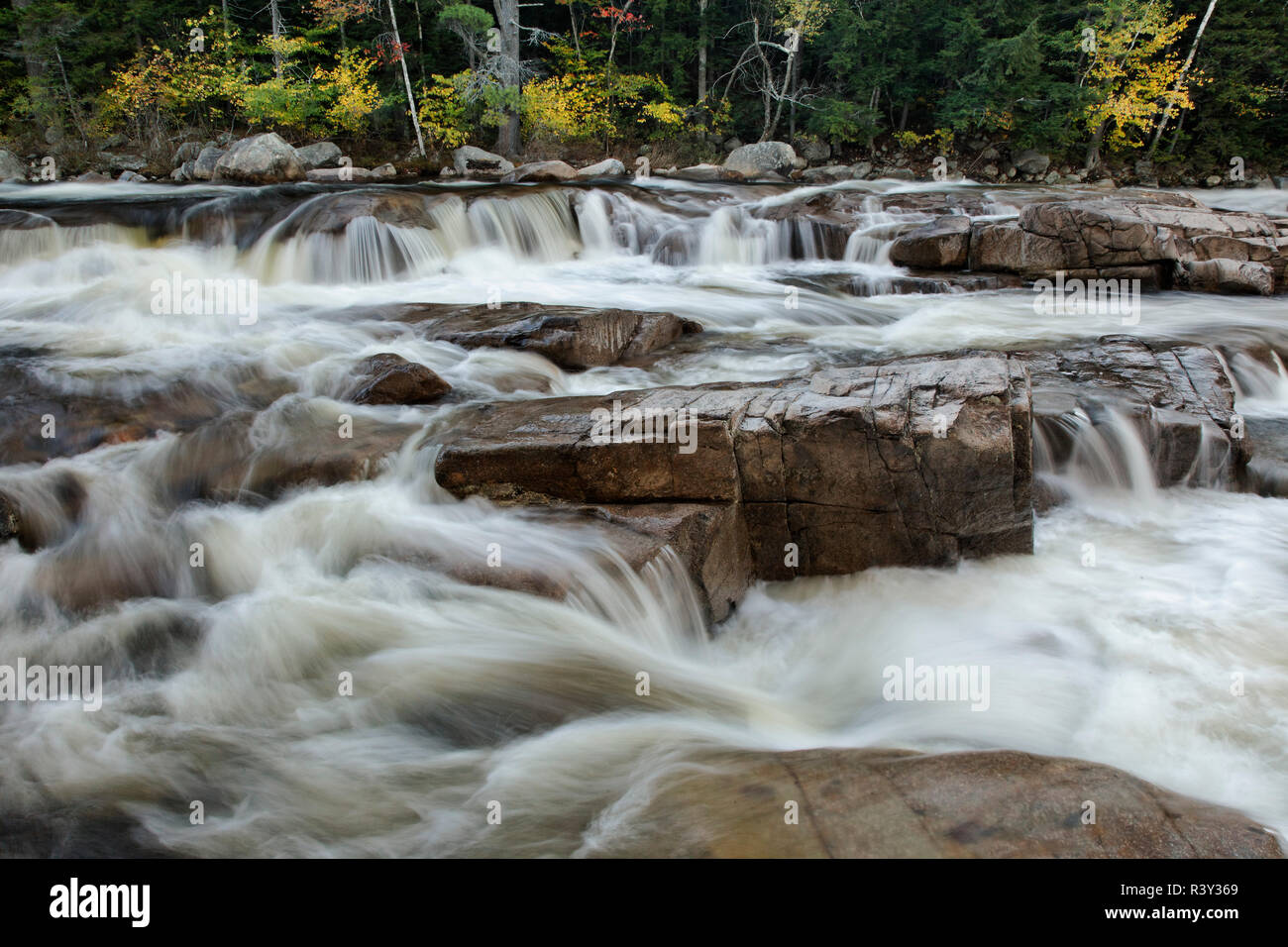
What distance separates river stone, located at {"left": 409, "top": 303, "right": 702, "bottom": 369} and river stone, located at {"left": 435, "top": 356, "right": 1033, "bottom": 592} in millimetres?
2482

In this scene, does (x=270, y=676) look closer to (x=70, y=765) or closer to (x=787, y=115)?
(x=70, y=765)

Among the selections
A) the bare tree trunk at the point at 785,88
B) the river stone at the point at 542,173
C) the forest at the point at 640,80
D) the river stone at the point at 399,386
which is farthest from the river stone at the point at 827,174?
the river stone at the point at 399,386

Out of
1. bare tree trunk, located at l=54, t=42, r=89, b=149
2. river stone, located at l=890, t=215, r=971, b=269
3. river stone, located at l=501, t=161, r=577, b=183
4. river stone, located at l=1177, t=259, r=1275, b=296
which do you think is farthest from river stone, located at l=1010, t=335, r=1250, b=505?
bare tree trunk, located at l=54, t=42, r=89, b=149

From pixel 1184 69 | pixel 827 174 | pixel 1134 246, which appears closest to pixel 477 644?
pixel 1134 246

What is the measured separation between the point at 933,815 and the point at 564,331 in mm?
5719

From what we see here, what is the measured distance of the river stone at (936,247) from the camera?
11.4 metres

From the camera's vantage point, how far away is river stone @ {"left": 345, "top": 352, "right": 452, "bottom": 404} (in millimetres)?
6309

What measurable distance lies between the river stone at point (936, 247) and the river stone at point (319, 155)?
14903mm

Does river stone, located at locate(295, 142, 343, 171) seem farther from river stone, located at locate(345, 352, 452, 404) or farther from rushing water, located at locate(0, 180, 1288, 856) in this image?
river stone, located at locate(345, 352, 452, 404)

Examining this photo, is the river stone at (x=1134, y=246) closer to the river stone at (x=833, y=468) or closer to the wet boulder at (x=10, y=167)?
the river stone at (x=833, y=468)

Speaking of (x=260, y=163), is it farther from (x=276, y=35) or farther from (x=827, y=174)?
(x=827, y=174)

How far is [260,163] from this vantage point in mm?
17469

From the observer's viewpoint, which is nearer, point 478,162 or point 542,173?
point 542,173

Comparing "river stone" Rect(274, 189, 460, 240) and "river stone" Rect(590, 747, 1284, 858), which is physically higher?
"river stone" Rect(274, 189, 460, 240)
